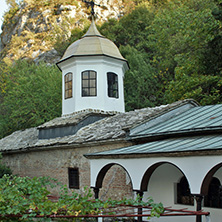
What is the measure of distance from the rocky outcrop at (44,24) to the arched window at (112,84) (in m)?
22.4

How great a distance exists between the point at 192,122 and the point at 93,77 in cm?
731

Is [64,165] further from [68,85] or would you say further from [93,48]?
[93,48]

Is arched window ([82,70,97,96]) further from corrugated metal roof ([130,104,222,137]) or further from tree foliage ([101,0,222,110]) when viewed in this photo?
tree foliage ([101,0,222,110])

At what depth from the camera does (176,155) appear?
7199 mm

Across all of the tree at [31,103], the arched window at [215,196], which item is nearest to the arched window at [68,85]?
the tree at [31,103]

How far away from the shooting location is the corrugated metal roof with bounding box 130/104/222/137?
28.1ft

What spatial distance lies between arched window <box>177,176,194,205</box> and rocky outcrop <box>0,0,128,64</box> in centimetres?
3005

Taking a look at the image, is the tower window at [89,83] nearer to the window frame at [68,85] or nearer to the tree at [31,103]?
the window frame at [68,85]

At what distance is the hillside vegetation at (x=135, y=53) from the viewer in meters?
19.4

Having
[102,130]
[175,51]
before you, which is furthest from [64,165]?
[175,51]

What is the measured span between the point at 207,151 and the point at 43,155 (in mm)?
9316

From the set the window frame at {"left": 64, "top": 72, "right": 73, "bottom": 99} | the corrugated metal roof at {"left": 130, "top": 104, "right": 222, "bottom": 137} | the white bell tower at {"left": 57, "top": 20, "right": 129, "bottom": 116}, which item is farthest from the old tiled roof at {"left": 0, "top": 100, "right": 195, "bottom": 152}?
the window frame at {"left": 64, "top": 72, "right": 73, "bottom": 99}

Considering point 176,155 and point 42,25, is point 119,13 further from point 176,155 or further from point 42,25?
point 176,155

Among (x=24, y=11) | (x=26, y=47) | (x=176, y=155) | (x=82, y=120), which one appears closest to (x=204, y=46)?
(x=82, y=120)
